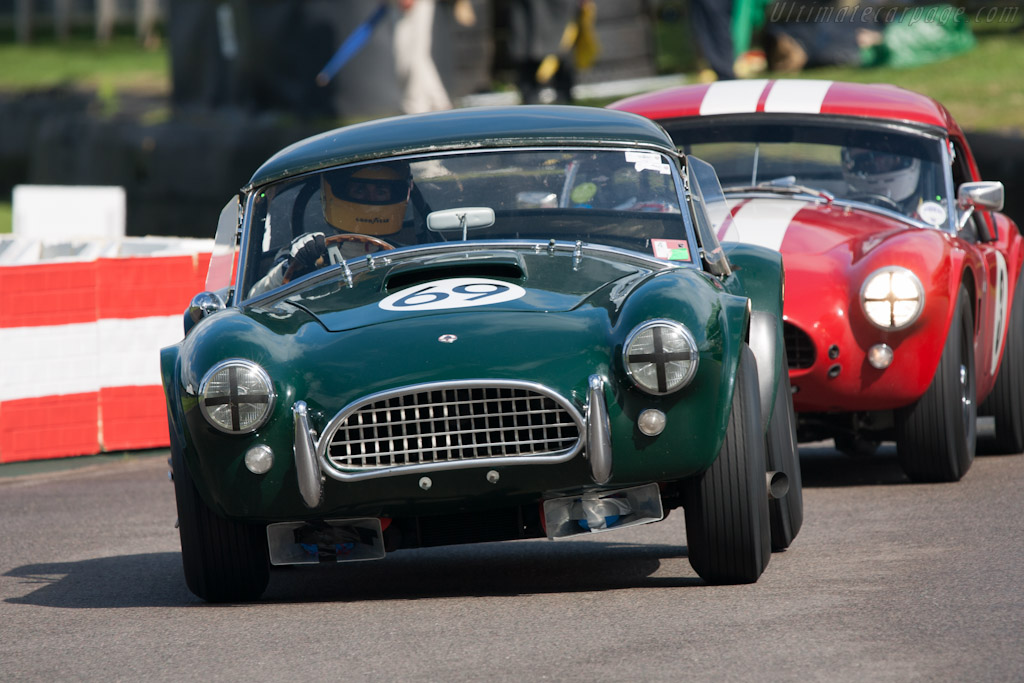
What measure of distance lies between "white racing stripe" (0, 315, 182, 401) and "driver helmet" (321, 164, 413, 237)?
389 centimetres

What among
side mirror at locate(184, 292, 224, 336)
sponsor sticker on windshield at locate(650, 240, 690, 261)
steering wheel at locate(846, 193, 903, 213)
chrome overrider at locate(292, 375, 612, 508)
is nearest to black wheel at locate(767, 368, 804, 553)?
sponsor sticker on windshield at locate(650, 240, 690, 261)

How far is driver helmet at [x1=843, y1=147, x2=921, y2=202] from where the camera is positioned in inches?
337

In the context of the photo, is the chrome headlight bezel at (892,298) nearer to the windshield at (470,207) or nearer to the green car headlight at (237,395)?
the windshield at (470,207)

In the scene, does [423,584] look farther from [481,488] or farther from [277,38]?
[277,38]

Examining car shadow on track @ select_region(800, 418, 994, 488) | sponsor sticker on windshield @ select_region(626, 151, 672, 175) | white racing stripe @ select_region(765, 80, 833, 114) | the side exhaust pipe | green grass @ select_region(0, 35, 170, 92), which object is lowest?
green grass @ select_region(0, 35, 170, 92)

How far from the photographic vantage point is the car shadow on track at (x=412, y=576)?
19.1 feet

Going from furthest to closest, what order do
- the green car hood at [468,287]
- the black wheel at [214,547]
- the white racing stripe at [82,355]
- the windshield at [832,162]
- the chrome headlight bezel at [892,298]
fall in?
the white racing stripe at [82,355]
the windshield at [832,162]
the chrome headlight bezel at [892,298]
the black wheel at [214,547]
the green car hood at [468,287]

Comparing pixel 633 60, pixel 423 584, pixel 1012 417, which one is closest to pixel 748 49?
pixel 633 60

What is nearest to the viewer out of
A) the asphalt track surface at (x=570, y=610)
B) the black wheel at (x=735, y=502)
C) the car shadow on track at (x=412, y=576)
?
the asphalt track surface at (x=570, y=610)

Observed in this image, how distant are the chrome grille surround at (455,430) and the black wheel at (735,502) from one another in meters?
0.48

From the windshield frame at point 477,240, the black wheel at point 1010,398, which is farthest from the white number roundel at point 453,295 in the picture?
the black wheel at point 1010,398

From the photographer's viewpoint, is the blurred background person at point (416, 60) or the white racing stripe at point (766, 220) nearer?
the white racing stripe at point (766, 220)

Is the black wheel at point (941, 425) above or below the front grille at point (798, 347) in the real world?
below

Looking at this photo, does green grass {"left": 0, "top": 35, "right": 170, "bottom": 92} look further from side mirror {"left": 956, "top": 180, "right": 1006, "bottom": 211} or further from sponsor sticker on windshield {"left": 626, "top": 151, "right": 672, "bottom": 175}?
sponsor sticker on windshield {"left": 626, "top": 151, "right": 672, "bottom": 175}
